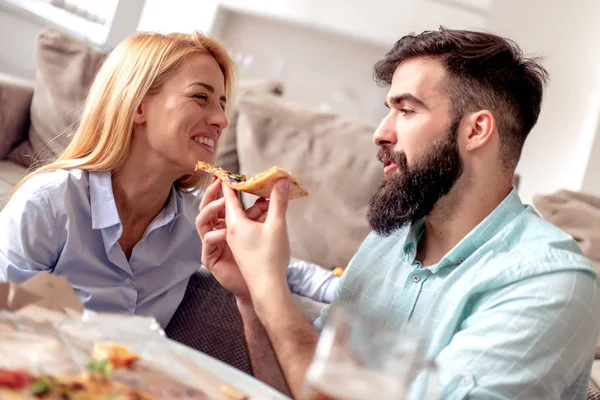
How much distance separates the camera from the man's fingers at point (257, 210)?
1.51 m

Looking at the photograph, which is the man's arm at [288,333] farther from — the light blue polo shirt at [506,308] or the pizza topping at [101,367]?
the pizza topping at [101,367]

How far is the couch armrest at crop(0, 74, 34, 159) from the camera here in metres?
2.58

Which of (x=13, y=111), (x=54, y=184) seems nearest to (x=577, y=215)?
(x=54, y=184)

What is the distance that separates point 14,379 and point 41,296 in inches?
7.0

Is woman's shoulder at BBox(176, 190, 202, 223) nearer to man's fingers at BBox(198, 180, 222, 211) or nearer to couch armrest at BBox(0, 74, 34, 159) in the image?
man's fingers at BBox(198, 180, 222, 211)

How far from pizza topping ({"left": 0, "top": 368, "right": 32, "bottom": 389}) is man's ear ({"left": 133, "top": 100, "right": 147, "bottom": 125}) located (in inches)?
49.6

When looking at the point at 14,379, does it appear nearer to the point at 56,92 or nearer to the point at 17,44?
the point at 56,92

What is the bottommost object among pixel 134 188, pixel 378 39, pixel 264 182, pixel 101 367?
pixel 134 188

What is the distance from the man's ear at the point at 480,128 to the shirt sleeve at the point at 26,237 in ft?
3.31

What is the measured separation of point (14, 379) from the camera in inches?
25.8

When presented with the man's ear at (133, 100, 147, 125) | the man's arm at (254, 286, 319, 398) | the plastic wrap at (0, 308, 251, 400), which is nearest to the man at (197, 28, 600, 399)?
the man's arm at (254, 286, 319, 398)

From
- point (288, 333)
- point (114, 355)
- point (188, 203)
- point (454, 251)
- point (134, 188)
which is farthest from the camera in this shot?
point (188, 203)

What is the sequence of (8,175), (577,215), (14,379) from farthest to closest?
(8,175), (577,215), (14,379)

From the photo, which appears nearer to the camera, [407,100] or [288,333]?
[288,333]
